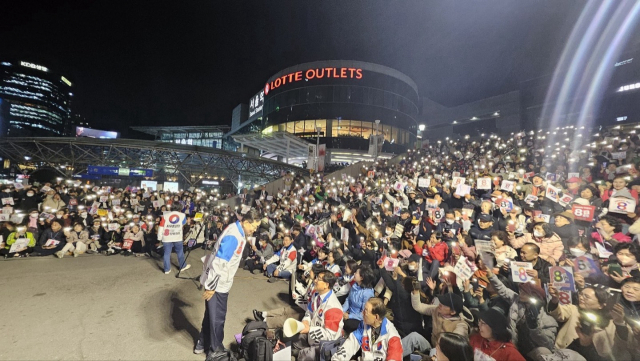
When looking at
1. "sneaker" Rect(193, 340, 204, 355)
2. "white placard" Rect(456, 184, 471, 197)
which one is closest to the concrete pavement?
"sneaker" Rect(193, 340, 204, 355)

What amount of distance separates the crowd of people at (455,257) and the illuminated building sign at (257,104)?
3509 cm

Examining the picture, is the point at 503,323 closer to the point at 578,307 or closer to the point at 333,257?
the point at 578,307

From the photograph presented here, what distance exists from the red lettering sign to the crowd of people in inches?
0.8

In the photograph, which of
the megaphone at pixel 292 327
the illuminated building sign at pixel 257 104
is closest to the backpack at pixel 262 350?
the megaphone at pixel 292 327

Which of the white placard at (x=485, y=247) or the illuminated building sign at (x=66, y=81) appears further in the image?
the illuminated building sign at (x=66, y=81)

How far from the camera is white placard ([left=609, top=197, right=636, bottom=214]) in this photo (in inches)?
200

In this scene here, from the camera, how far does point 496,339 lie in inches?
102

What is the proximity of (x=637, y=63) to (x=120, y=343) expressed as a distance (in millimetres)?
32966

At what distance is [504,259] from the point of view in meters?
4.39

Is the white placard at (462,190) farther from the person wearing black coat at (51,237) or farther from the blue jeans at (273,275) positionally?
the person wearing black coat at (51,237)

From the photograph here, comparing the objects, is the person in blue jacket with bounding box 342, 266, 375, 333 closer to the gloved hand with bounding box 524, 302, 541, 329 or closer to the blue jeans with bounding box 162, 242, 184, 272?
the gloved hand with bounding box 524, 302, 541, 329

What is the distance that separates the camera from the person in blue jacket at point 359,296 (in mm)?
4258

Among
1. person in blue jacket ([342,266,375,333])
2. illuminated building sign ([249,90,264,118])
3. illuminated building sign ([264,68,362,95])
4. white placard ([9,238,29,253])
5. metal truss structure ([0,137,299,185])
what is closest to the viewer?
person in blue jacket ([342,266,375,333])

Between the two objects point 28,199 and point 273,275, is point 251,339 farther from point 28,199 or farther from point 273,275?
point 28,199
